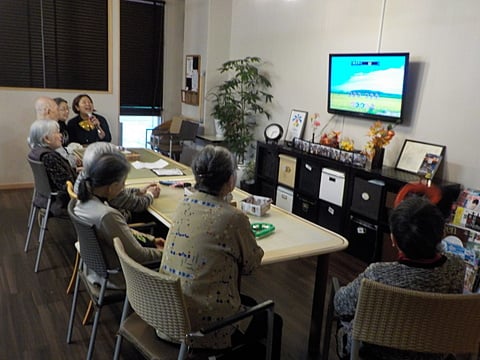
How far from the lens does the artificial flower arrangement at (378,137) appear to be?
3695 mm

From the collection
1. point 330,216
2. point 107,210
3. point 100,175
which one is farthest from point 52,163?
point 330,216

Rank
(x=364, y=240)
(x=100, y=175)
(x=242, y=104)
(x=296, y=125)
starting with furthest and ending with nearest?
(x=242, y=104) → (x=296, y=125) → (x=364, y=240) → (x=100, y=175)

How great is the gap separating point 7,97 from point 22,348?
3672mm

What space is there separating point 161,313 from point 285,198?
3.32 m

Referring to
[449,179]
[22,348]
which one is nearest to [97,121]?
[22,348]

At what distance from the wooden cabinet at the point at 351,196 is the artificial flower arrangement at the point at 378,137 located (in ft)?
0.66

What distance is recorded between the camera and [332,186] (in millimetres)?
4023

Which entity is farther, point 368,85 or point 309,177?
point 309,177

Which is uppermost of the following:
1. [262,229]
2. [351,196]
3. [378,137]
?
[378,137]

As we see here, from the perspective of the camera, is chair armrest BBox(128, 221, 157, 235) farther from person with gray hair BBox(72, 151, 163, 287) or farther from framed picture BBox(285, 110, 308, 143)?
framed picture BBox(285, 110, 308, 143)

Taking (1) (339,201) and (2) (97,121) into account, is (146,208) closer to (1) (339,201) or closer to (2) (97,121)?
(1) (339,201)

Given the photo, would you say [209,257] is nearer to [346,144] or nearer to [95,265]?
[95,265]

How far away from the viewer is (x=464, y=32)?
3225 millimetres

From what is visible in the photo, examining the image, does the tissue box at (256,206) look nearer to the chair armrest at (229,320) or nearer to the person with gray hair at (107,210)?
the person with gray hair at (107,210)
